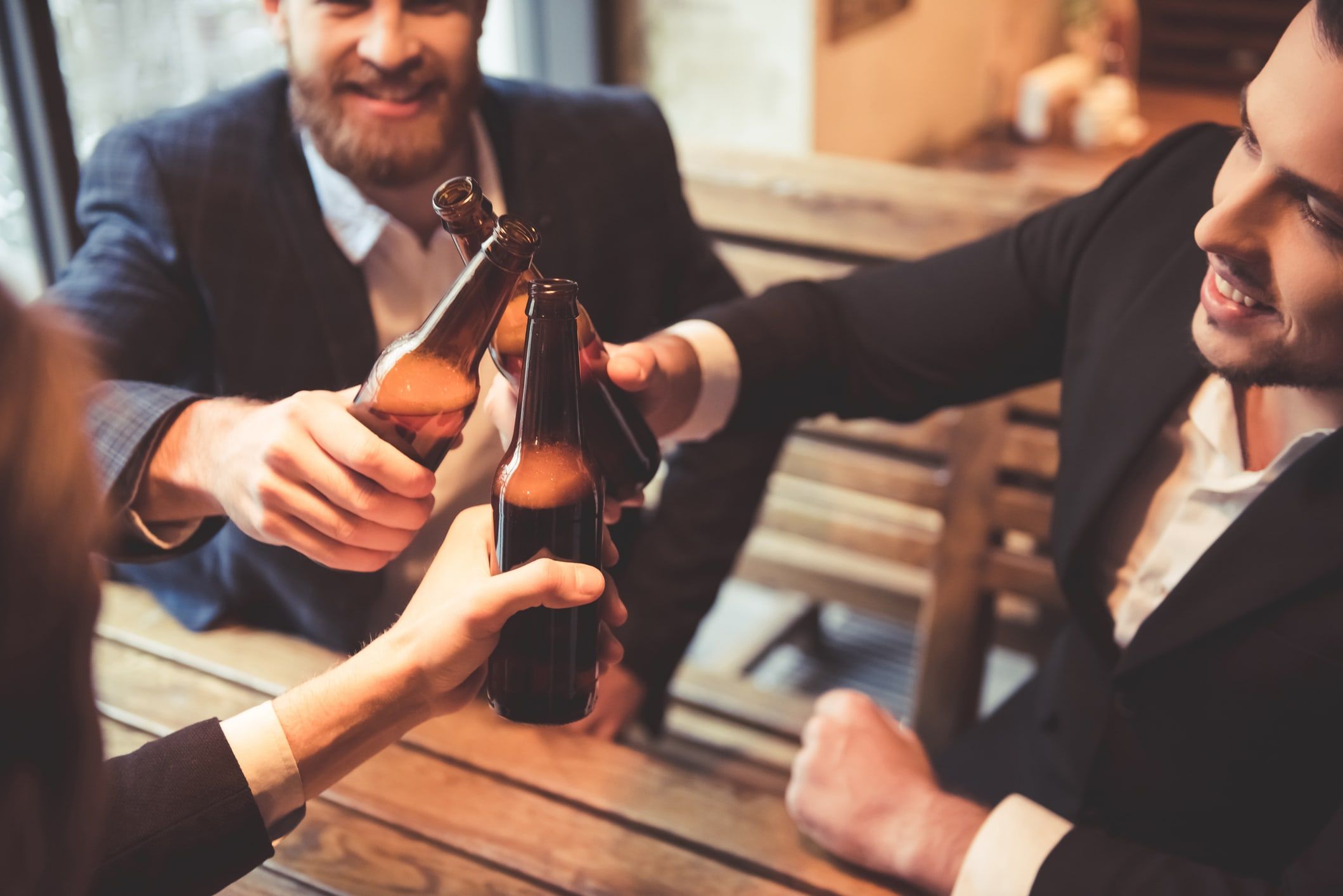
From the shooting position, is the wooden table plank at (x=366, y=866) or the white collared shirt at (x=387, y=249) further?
the white collared shirt at (x=387, y=249)

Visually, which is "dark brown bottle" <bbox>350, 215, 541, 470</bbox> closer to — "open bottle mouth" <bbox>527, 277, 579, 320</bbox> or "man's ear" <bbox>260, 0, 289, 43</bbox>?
"open bottle mouth" <bbox>527, 277, 579, 320</bbox>

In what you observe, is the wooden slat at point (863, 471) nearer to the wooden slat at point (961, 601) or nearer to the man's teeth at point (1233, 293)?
the wooden slat at point (961, 601)

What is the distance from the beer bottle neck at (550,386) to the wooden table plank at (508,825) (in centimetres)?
43

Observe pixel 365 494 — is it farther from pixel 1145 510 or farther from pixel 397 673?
pixel 1145 510

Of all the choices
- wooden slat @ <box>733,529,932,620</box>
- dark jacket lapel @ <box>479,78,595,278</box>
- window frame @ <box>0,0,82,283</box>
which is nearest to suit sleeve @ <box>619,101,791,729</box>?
dark jacket lapel @ <box>479,78,595,278</box>

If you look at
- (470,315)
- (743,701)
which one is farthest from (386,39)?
(743,701)

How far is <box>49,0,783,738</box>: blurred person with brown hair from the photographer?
1163 mm

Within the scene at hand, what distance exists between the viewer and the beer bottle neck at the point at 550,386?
82 centimetres

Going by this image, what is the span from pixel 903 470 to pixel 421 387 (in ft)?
4.31

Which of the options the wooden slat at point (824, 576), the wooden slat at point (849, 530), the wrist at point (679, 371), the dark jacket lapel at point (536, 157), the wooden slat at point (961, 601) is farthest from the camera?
the wooden slat at point (824, 576)

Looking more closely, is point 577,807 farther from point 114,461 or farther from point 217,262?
point 217,262

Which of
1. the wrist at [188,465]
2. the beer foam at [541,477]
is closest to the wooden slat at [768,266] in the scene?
the wrist at [188,465]

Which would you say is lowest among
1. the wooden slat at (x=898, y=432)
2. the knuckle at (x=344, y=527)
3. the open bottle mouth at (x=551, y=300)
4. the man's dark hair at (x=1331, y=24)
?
the wooden slat at (x=898, y=432)

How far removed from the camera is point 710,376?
4.33 feet
